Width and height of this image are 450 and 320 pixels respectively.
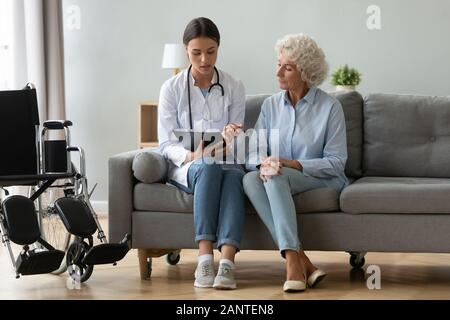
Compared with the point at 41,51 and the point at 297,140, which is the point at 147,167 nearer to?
the point at 297,140

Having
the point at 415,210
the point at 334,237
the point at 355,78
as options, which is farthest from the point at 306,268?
the point at 355,78

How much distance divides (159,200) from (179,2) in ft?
8.17

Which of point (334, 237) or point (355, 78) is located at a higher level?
point (355, 78)

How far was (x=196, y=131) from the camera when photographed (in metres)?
3.69

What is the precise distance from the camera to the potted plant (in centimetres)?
520

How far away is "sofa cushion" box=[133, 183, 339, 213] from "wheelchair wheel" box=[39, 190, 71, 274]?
36 centimetres

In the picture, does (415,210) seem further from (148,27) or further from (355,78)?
(148,27)

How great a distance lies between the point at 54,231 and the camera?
3.91 m

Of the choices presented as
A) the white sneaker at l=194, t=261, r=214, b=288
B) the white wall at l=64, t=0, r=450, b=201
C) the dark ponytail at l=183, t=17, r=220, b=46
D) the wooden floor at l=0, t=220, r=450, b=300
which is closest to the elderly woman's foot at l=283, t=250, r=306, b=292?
the wooden floor at l=0, t=220, r=450, b=300

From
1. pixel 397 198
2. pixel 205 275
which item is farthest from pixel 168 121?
pixel 397 198

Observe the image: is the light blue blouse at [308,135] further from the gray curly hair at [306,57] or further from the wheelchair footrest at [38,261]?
the wheelchair footrest at [38,261]

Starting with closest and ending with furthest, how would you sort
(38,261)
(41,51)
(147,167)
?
(38,261)
(147,167)
(41,51)

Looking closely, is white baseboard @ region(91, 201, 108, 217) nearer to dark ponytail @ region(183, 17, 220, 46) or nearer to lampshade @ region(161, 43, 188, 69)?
lampshade @ region(161, 43, 188, 69)

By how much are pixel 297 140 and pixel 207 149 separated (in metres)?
0.37
